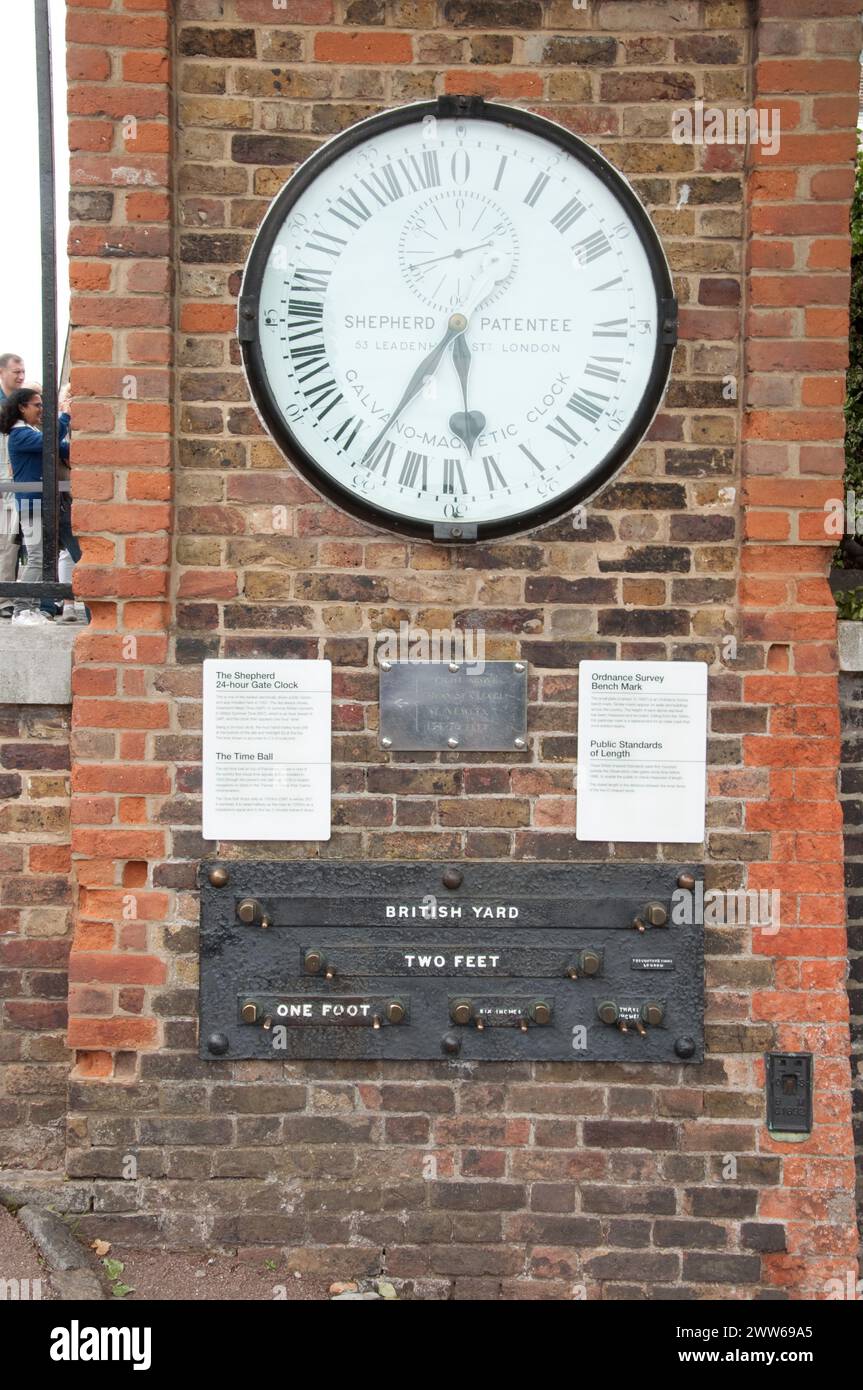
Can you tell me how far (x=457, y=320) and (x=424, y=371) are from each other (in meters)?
0.17

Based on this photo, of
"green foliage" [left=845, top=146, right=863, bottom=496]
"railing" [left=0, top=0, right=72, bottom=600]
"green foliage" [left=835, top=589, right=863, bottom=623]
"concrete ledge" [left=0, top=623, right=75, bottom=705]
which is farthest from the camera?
"green foliage" [left=845, top=146, right=863, bottom=496]

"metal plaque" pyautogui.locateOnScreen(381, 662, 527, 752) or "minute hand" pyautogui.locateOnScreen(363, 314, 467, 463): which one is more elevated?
"minute hand" pyautogui.locateOnScreen(363, 314, 467, 463)

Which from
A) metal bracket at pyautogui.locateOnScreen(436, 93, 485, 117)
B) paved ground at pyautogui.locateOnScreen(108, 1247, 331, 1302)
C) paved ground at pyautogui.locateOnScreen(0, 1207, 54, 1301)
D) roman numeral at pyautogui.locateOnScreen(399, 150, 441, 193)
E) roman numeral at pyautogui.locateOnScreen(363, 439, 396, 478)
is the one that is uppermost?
metal bracket at pyautogui.locateOnScreen(436, 93, 485, 117)

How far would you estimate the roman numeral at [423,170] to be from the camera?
9.89ft

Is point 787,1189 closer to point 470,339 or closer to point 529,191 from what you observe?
point 470,339

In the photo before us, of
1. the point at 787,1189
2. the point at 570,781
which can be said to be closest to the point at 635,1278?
the point at 787,1189

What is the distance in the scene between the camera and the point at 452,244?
303 centimetres

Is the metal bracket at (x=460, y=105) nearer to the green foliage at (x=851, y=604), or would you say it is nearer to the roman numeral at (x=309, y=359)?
the roman numeral at (x=309, y=359)

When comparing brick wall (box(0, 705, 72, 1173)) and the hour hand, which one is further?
brick wall (box(0, 705, 72, 1173))

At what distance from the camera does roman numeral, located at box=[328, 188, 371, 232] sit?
302cm

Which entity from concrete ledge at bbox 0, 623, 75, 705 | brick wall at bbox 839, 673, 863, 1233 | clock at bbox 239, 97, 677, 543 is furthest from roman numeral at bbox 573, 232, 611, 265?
concrete ledge at bbox 0, 623, 75, 705

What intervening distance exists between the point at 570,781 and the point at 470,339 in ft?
4.21

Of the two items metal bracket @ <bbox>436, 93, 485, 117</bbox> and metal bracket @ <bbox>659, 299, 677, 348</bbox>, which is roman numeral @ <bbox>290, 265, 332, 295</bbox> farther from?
metal bracket @ <bbox>659, 299, 677, 348</bbox>

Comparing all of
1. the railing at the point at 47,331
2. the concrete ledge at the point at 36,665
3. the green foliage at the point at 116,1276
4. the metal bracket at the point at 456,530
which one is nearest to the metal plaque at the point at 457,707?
the metal bracket at the point at 456,530
